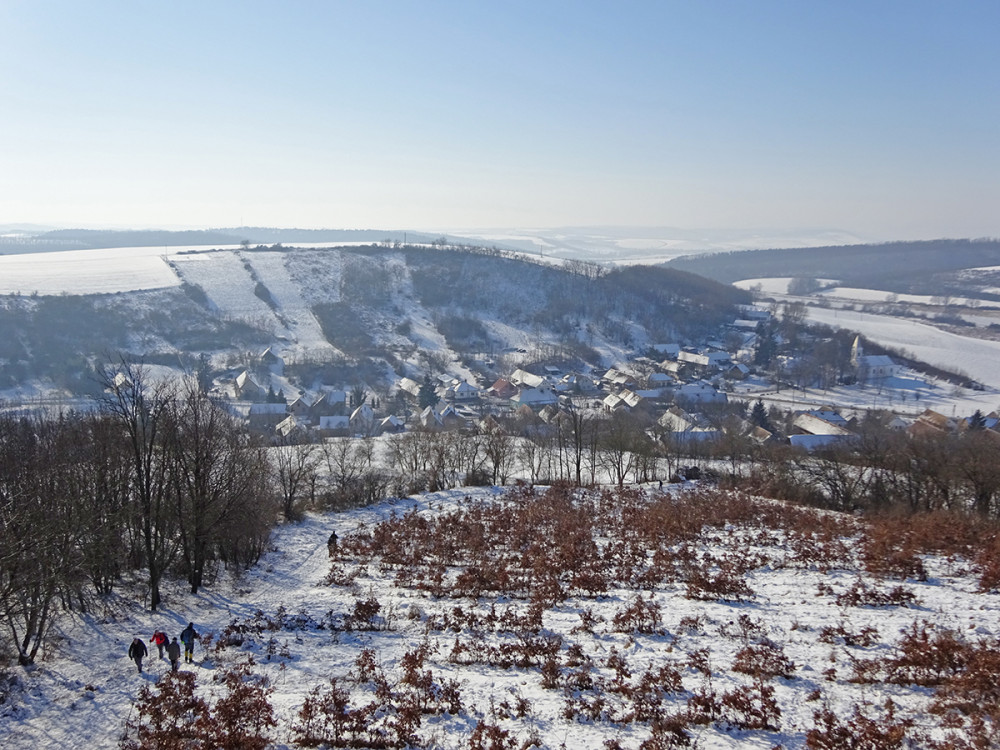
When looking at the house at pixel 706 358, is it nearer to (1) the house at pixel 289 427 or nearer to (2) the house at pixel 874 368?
(2) the house at pixel 874 368

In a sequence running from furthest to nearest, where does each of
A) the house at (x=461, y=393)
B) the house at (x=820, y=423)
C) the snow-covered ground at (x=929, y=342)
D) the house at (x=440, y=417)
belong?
the snow-covered ground at (x=929, y=342) < the house at (x=461, y=393) < the house at (x=440, y=417) < the house at (x=820, y=423)

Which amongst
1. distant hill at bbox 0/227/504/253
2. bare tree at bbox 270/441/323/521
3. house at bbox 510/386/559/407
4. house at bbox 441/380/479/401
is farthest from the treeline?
distant hill at bbox 0/227/504/253

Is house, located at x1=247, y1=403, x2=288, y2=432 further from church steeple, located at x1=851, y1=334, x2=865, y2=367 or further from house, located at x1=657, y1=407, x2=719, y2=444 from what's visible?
church steeple, located at x1=851, y1=334, x2=865, y2=367

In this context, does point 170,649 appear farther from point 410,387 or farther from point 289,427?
point 410,387

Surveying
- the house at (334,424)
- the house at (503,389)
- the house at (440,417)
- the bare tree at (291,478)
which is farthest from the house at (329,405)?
the bare tree at (291,478)

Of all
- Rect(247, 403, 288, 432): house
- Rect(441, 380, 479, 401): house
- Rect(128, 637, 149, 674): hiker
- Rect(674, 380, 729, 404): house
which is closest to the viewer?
Rect(128, 637, 149, 674): hiker

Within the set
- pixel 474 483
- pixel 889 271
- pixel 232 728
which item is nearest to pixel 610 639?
pixel 232 728
